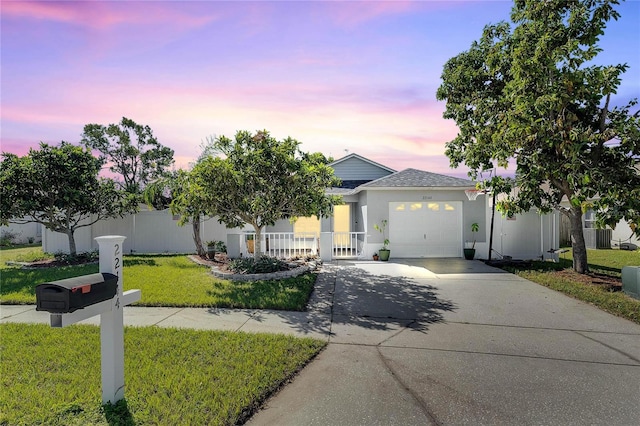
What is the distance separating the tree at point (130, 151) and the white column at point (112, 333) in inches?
886

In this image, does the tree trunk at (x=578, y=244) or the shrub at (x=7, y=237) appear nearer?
the tree trunk at (x=578, y=244)

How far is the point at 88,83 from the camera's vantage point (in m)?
7.08

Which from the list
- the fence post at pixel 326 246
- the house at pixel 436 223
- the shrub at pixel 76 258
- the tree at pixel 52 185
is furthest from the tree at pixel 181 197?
the house at pixel 436 223

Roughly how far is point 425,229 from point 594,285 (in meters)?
5.75

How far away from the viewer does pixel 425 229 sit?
43.7ft

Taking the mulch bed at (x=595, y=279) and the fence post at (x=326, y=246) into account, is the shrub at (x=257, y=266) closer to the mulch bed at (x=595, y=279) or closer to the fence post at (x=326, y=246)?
the fence post at (x=326, y=246)

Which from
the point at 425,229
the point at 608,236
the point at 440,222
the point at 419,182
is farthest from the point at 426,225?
the point at 608,236

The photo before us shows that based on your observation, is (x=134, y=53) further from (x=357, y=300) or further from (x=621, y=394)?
(x=621, y=394)

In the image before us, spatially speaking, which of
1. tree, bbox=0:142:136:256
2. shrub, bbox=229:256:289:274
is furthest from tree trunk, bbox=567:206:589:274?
tree, bbox=0:142:136:256

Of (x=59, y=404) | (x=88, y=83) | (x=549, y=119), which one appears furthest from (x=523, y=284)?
(x=88, y=83)

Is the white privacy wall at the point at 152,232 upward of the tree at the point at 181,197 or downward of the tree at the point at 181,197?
downward

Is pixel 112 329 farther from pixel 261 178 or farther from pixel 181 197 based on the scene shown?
pixel 181 197

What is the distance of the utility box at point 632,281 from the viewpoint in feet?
23.2

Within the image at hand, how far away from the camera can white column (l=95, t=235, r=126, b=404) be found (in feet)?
9.78
